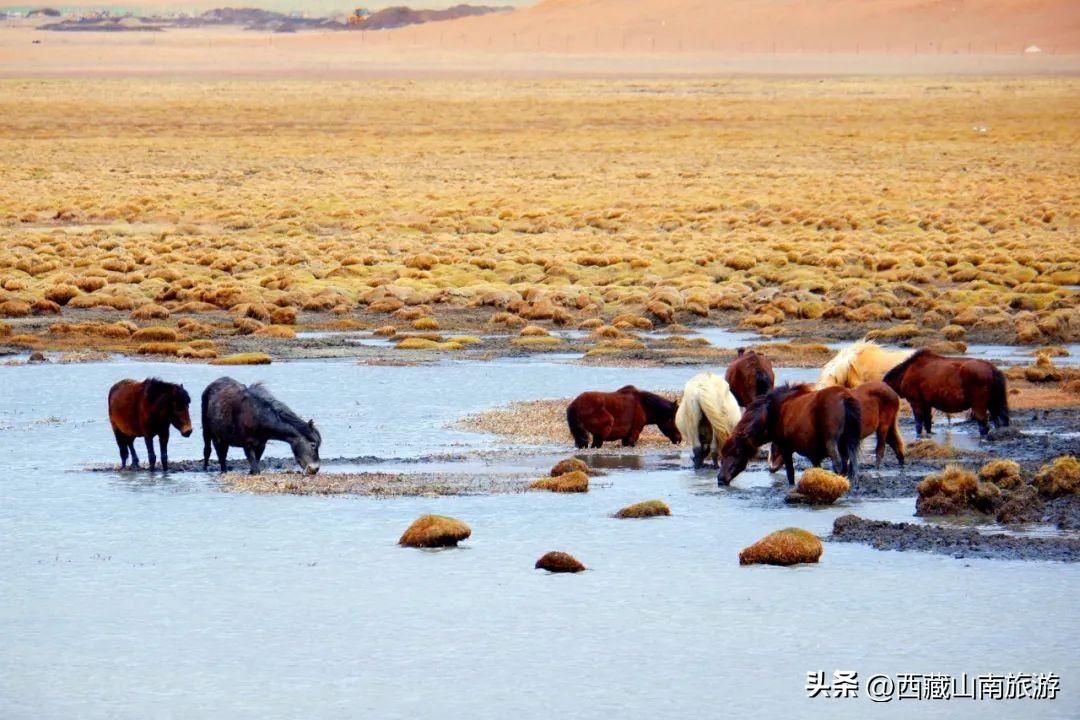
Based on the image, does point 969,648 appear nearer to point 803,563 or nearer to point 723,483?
point 803,563

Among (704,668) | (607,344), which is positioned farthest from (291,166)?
(704,668)

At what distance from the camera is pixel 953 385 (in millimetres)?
15938

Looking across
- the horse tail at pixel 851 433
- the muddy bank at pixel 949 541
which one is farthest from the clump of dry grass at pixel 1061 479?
the horse tail at pixel 851 433

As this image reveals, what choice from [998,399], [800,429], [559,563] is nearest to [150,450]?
[559,563]

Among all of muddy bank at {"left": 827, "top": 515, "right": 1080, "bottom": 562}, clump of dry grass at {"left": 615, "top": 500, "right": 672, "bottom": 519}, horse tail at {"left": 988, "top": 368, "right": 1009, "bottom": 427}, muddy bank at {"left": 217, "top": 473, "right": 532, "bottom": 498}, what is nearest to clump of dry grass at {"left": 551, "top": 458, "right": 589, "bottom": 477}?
muddy bank at {"left": 217, "top": 473, "right": 532, "bottom": 498}

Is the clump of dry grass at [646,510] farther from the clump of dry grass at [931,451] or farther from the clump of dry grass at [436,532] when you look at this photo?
the clump of dry grass at [931,451]

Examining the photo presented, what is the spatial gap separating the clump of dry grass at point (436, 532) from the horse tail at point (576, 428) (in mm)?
3734

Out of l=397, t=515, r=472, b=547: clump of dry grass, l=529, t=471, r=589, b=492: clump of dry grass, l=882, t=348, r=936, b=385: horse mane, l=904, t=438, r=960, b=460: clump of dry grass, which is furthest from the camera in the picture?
l=882, t=348, r=936, b=385: horse mane

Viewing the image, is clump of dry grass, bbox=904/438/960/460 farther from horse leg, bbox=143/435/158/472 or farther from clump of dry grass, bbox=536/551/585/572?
horse leg, bbox=143/435/158/472

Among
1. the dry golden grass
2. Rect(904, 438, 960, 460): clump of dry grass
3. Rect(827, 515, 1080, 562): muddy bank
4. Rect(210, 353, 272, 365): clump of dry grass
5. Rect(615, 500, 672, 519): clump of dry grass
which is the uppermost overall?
Rect(827, 515, 1080, 562): muddy bank

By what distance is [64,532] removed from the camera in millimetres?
12820

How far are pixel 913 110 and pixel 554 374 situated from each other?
8563 cm

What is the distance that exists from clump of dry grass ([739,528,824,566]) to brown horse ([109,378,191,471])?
17.7ft

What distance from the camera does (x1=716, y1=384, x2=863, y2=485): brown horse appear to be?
44.2 ft
